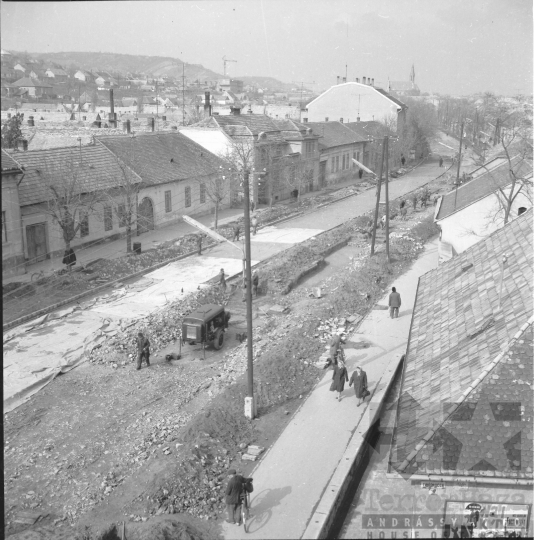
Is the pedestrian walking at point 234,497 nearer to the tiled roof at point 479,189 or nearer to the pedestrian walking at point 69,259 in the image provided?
the pedestrian walking at point 69,259

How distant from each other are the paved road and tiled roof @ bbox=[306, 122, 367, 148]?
2161 cm

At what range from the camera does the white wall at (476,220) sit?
26.5 meters

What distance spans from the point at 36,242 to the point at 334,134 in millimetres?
38418

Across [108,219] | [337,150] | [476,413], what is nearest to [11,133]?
[108,219]

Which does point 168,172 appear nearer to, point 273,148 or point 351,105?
point 273,148

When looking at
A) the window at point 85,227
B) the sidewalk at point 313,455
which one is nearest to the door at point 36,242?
the window at point 85,227

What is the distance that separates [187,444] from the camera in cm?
1382

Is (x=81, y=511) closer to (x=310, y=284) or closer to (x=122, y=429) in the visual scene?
(x=122, y=429)

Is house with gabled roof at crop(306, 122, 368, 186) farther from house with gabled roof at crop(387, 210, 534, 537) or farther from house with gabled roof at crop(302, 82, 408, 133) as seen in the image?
house with gabled roof at crop(387, 210, 534, 537)

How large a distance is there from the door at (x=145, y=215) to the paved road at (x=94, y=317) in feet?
17.8

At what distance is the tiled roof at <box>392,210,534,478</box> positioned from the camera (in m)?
7.90

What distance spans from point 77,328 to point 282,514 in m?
12.0

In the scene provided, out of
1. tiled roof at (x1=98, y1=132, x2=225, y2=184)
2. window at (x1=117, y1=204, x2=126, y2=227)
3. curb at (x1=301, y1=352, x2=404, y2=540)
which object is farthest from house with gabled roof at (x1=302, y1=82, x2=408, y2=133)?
curb at (x1=301, y1=352, x2=404, y2=540)

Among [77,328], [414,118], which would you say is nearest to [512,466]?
[77,328]
